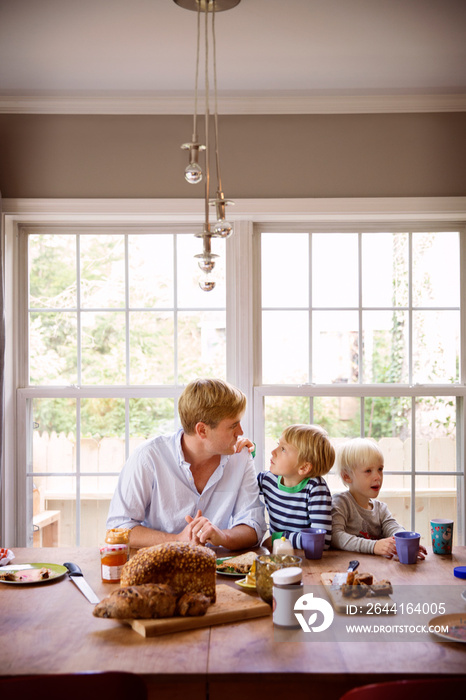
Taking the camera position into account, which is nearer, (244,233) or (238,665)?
(238,665)

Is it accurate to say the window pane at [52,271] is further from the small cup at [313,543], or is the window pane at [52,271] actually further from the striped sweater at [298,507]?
the small cup at [313,543]

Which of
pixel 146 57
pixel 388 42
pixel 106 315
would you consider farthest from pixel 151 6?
pixel 106 315

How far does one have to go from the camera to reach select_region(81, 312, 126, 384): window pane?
3268 millimetres

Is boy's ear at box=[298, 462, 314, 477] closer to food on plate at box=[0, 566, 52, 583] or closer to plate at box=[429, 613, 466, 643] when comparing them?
plate at box=[429, 613, 466, 643]

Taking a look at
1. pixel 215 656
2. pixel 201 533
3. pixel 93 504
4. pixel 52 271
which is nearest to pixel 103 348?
pixel 52 271

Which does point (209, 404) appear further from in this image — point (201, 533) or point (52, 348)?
point (52, 348)

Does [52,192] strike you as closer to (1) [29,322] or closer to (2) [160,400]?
(1) [29,322]

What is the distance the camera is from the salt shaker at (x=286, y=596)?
61.9 inches

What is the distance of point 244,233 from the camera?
3201 mm

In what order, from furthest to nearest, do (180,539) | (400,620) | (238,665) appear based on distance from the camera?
(180,539), (400,620), (238,665)

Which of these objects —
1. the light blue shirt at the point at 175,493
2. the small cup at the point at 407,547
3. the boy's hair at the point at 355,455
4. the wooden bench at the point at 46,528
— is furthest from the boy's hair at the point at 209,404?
the wooden bench at the point at 46,528

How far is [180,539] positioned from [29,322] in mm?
1604

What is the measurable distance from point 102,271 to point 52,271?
258 millimetres

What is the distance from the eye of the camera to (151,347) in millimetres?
3273
